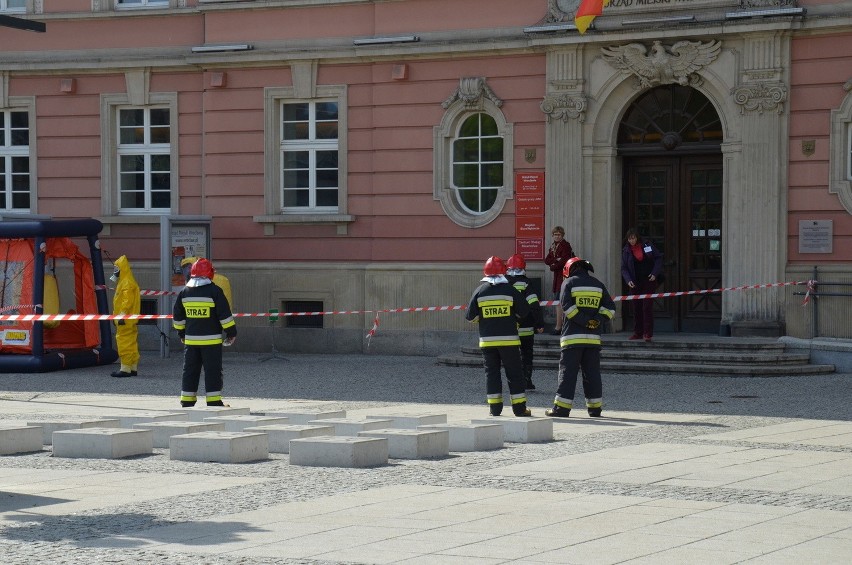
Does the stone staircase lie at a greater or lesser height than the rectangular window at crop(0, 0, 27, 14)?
lesser

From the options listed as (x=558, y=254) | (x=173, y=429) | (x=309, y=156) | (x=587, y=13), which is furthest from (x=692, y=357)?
(x=173, y=429)

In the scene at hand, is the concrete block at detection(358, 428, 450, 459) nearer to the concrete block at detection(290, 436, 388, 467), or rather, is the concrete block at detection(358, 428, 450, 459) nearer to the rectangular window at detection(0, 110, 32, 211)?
the concrete block at detection(290, 436, 388, 467)

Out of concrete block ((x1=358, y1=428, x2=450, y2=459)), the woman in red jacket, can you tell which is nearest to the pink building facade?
the woman in red jacket

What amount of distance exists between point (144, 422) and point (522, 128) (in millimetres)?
11110

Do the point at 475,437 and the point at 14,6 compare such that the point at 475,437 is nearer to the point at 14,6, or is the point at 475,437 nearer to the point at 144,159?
the point at 144,159

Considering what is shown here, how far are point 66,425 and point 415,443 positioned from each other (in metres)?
3.26

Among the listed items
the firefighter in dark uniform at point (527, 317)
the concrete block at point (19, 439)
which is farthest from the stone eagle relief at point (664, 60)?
the concrete block at point (19, 439)

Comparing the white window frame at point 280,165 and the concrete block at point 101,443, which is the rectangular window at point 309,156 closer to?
the white window frame at point 280,165

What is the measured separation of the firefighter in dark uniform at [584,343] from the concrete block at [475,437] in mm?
2651

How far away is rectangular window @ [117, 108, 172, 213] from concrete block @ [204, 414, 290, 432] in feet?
42.4

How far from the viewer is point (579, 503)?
32.6ft

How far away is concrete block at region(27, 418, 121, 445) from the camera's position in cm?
1344

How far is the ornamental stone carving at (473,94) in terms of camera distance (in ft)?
78.0

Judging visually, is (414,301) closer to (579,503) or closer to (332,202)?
(332,202)
